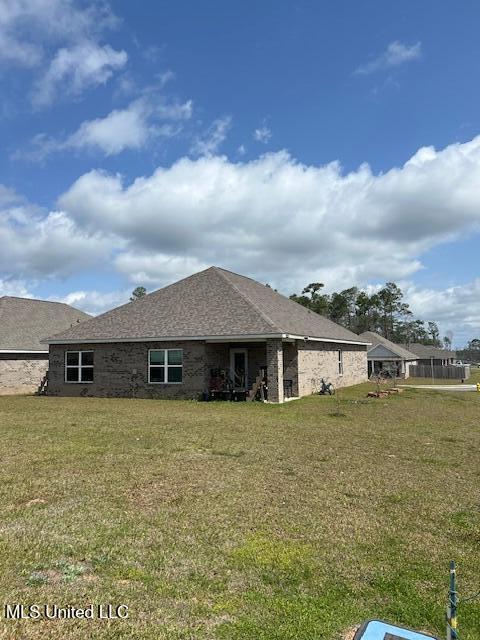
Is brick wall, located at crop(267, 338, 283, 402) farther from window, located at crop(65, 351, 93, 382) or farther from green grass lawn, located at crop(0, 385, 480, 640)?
window, located at crop(65, 351, 93, 382)

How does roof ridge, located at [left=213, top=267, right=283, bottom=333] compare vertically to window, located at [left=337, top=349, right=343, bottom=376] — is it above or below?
above

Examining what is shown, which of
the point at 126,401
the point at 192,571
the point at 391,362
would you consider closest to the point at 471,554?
the point at 192,571

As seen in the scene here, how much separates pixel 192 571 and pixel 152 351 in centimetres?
1860

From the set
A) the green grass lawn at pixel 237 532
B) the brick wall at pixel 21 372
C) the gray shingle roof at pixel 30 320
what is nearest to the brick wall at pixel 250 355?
the gray shingle roof at pixel 30 320

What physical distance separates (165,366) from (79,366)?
503cm

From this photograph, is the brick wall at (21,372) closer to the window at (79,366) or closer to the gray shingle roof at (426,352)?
the window at (79,366)

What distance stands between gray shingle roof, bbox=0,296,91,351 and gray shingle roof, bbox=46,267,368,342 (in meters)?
4.81

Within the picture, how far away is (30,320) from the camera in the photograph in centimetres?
3152

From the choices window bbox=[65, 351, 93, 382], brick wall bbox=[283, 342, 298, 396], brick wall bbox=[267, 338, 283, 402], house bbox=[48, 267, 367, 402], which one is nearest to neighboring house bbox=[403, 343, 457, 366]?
house bbox=[48, 267, 367, 402]

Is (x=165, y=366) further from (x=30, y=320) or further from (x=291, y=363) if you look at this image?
(x=30, y=320)

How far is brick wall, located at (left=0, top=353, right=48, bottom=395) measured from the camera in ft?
91.4

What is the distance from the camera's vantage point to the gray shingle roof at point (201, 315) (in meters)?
21.5

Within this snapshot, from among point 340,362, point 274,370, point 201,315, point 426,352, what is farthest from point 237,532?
point 426,352

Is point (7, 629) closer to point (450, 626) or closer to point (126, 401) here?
point (450, 626)
